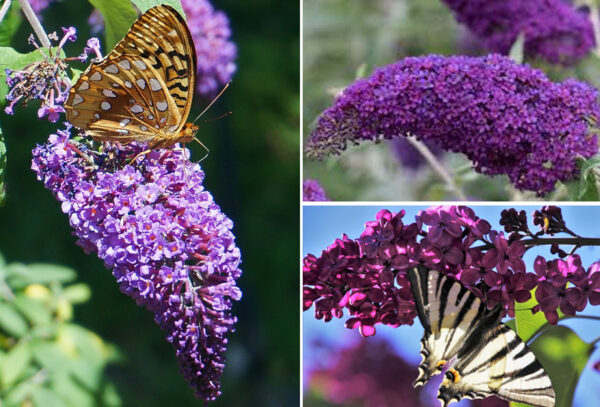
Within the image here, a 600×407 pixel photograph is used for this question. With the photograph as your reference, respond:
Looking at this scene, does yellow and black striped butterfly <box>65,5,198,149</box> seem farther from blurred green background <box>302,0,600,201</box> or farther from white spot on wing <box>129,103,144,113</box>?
blurred green background <box>302,0,600,201</box>

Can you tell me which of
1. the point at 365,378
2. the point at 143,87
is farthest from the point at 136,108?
the point at 365,378

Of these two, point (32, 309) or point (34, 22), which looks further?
point (32, 309)

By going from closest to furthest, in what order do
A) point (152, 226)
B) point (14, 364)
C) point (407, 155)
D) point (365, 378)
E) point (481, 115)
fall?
1. point (152, 226)
2. point (481, 115)
3. point (14, 364)
4. point (407, 155)
5. point (365, 378)

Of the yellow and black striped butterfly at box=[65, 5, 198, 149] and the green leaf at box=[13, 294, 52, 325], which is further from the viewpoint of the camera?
the green leaf at box=[13, 294, 52, 325]

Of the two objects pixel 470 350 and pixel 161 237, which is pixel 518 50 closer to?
pixel 470 350

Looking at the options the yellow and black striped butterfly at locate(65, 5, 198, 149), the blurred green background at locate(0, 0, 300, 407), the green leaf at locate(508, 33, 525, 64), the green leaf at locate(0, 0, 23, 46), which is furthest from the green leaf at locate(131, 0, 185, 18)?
the blurred green background at locate(0, 0, 300, 407)

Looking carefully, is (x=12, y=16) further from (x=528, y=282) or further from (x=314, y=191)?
(x=528, y=282)

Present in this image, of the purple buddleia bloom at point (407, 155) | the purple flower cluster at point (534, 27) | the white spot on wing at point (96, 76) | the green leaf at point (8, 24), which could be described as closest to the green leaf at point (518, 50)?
the purple flower cluster at point (534, 27)
